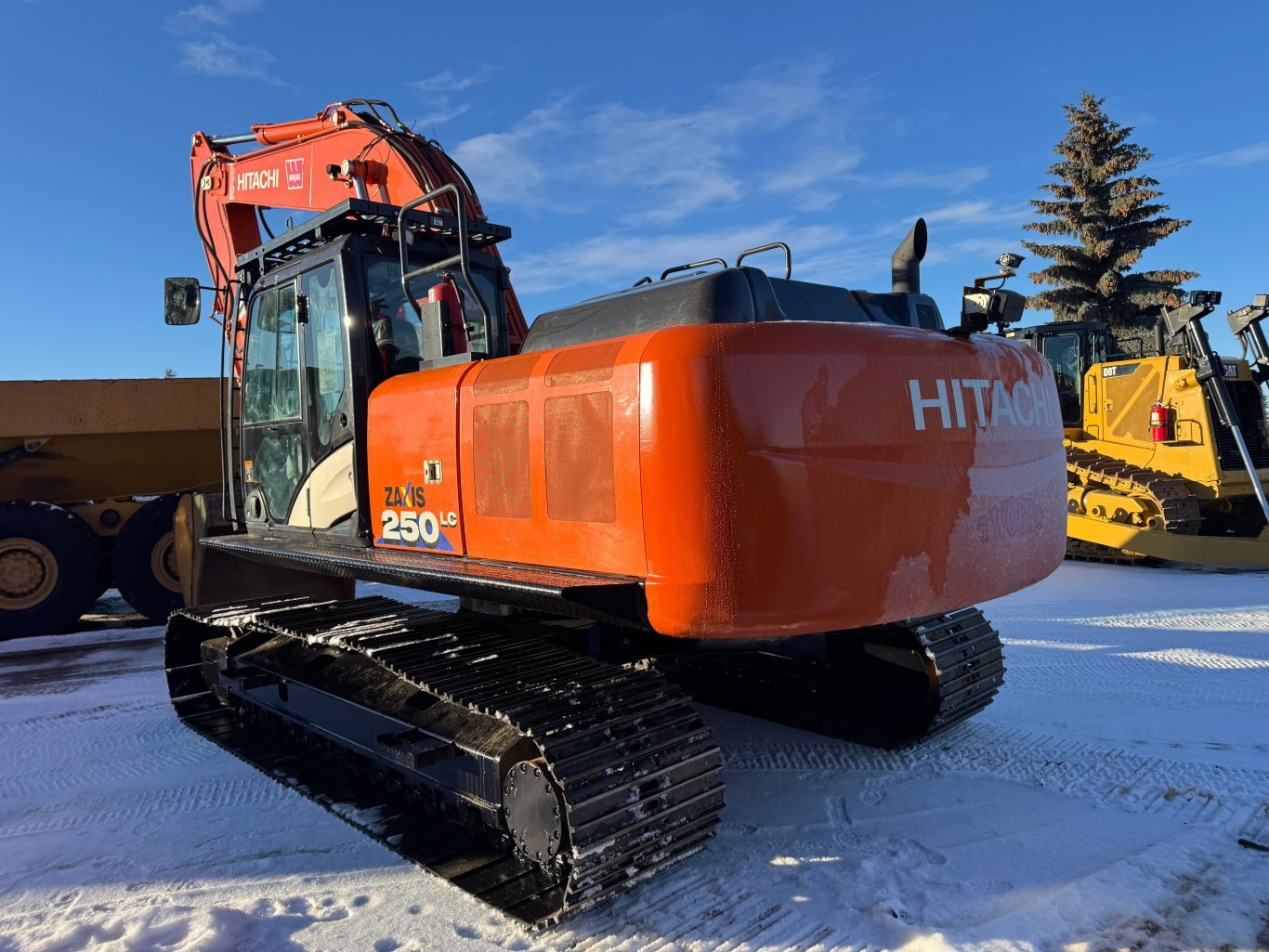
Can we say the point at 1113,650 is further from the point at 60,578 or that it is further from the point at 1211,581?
the point at 60,578

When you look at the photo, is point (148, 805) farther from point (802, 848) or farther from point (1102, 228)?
point (1102, 228)

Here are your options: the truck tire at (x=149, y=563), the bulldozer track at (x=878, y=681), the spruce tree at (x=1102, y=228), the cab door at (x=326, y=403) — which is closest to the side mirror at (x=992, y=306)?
the bulldozer track at (x=878, y=681)

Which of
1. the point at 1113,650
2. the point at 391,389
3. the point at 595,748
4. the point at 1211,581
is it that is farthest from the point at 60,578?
the point at 1211,581

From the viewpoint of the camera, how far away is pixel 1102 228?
85.0ft

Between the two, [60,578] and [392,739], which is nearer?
[392,739]

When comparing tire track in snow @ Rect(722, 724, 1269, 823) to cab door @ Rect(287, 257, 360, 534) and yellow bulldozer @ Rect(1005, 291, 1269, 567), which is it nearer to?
cab door @ Rect(287, 257, 360, 534)

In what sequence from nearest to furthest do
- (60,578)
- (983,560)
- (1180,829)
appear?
(983,560) → (1180,829) → (60,578)

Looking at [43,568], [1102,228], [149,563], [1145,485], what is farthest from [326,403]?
[1102,228]

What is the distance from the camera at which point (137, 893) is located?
9.09ft

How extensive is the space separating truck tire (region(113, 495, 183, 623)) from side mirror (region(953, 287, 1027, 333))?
711 cm

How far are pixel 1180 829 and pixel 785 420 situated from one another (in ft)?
6.85

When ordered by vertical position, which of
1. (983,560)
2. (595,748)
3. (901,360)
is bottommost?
(595,748)

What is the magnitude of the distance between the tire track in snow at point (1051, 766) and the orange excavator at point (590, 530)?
0.16m

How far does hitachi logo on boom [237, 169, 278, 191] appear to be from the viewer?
6724 mm
